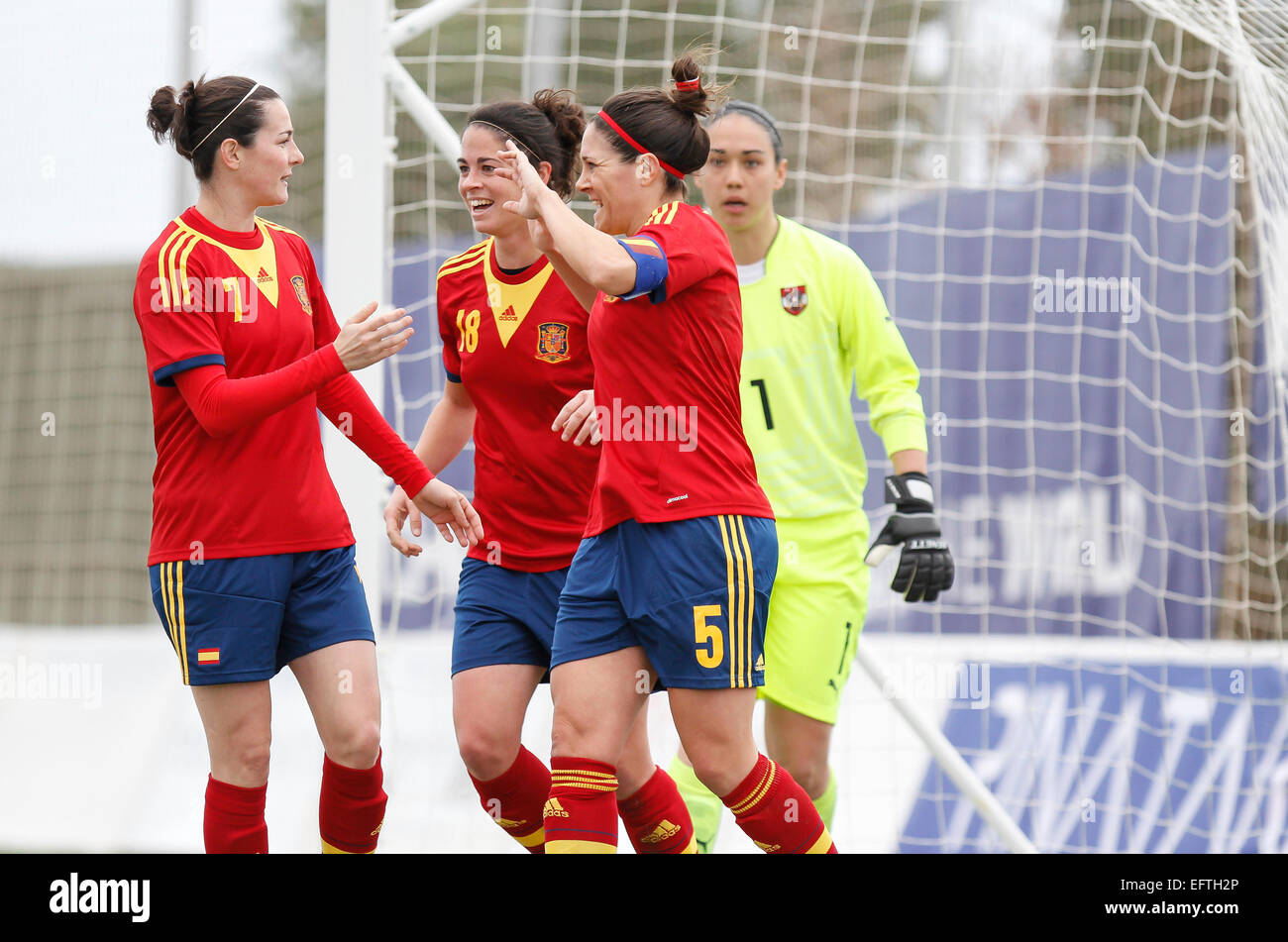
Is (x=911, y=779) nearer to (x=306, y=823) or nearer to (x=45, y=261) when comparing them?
(x=306, y=823)

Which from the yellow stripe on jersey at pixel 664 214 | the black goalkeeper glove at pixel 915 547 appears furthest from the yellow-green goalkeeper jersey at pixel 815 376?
the yellow stripe on jersey at pixel 664 214

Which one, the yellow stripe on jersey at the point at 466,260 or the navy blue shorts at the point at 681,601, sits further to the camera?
the yellow stripe on jersey at the point at 466,260

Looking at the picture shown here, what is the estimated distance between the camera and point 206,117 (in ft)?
10.5

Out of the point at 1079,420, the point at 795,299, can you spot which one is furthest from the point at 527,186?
the point at 1079,420

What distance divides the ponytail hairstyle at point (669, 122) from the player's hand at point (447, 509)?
36.1 inches

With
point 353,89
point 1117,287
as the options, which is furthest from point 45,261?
point 1117,287

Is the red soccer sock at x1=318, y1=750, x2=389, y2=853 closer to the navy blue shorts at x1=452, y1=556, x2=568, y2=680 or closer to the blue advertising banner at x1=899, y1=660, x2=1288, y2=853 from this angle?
the navy blue shorts at x1=452, y1=556, x2=568, y2=680

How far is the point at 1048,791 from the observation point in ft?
18.6

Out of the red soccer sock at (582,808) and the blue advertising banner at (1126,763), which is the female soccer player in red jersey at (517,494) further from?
the blue advertising banner at (1126,763)

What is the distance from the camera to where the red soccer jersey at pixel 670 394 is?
305 cm

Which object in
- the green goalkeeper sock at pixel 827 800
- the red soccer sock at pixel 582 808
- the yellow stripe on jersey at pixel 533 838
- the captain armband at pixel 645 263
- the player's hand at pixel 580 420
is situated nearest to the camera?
the captain armband at pixel 645 263
